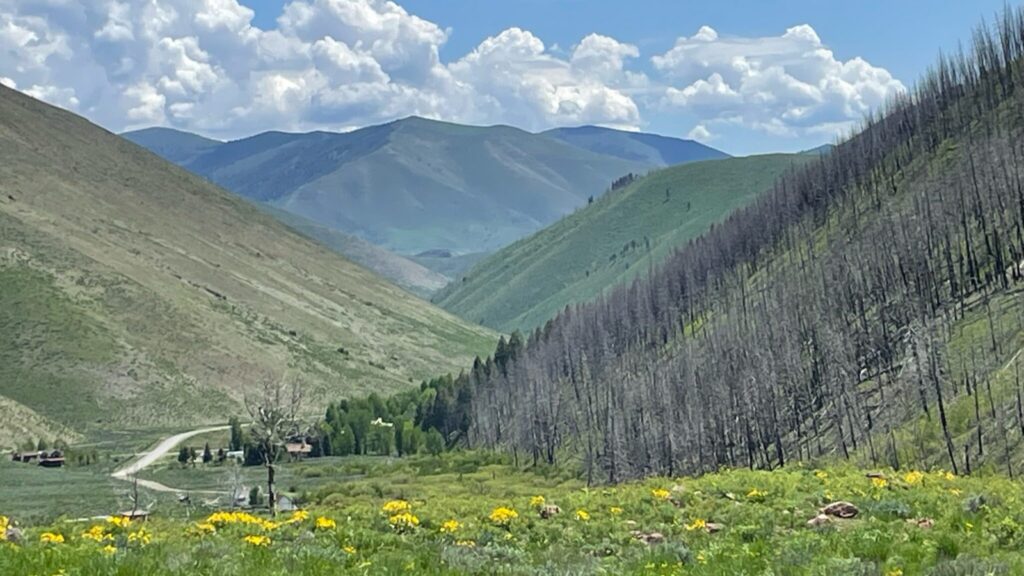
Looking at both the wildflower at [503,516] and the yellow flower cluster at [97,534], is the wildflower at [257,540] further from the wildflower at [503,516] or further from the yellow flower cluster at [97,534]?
the wildflower at [503,516]

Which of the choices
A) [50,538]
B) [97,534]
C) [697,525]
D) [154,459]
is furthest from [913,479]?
[154,459]

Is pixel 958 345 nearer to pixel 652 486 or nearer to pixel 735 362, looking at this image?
pixel 735 362

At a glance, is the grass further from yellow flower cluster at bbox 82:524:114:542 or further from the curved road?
the curved road

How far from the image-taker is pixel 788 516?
842 inches

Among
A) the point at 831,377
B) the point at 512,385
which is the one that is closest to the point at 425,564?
the point at 831,377

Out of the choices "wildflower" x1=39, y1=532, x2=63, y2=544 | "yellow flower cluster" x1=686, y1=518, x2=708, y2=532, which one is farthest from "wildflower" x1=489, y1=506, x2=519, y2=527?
"wildflower" x1=39, y1=532, x2=63, y2=544

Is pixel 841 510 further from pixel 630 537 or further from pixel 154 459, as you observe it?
pixel 154 459

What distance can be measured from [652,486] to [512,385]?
129 meters

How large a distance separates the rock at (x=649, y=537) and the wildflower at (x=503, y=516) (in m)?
2.90

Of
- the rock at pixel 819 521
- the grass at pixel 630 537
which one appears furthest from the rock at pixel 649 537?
the rock at pixel 819 521

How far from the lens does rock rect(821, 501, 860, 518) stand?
21172mm

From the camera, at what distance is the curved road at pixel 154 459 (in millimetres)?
116938

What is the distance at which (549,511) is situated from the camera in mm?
22656

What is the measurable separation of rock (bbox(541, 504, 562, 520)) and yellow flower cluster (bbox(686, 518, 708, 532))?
3315 mm
